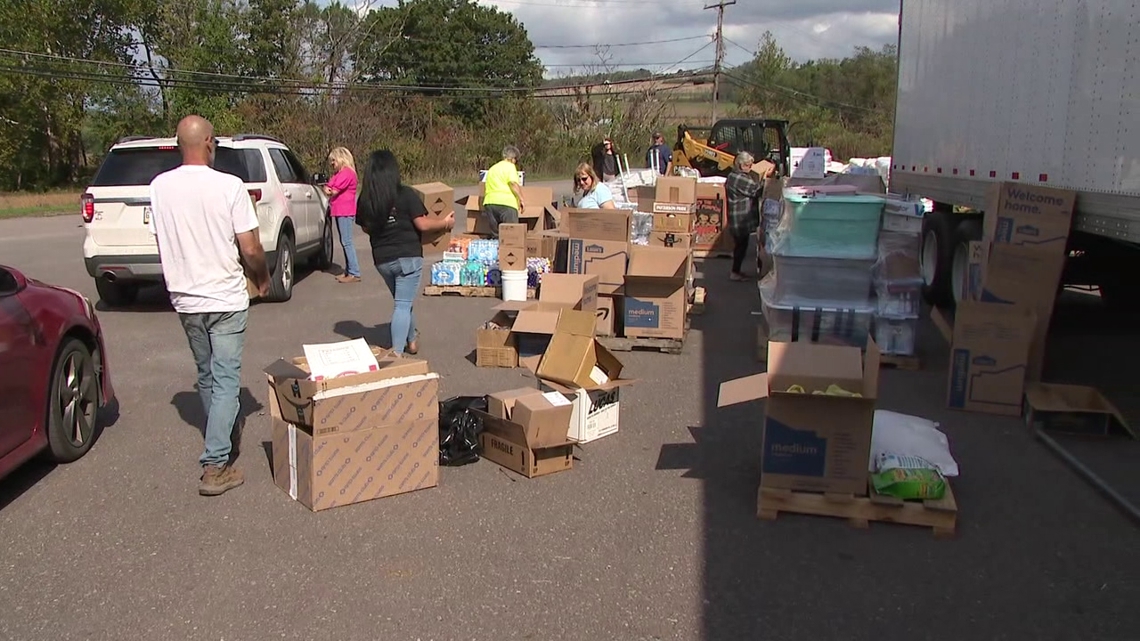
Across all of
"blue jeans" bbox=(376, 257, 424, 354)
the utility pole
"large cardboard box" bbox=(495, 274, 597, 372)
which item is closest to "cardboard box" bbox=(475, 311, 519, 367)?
"large cardboard box" bbox=(495, 274, 597, 372)

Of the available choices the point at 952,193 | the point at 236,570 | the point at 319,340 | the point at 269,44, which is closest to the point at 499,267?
the point at 319,340

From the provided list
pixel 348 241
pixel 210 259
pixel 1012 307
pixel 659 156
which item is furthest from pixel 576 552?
pixel 659 156

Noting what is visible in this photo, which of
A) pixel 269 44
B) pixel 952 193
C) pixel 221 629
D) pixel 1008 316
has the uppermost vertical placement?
pixel 269 44

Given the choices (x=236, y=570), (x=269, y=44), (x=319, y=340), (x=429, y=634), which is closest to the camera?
(x=429, y=634)

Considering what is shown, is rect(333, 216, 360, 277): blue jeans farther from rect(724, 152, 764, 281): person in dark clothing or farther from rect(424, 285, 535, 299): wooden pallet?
rect(724, 152, 764, 281): person in dark clothing

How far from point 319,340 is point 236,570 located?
485 cm

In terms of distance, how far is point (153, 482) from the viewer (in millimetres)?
5164

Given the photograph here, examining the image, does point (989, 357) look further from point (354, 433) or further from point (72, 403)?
point (72, 403)

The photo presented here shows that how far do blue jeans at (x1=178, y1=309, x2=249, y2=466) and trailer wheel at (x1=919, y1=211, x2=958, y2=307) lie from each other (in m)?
7.09

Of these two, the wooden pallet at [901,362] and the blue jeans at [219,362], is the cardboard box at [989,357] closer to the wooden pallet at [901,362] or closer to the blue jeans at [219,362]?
the wooden pallet at [901,362]

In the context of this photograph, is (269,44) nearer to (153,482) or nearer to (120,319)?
(120,319)

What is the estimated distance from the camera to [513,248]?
10.3 metres

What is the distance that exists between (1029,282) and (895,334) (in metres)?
1.20

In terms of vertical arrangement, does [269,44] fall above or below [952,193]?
above
